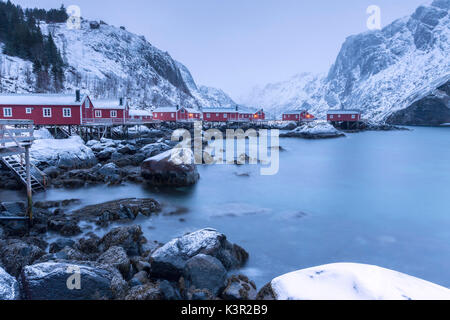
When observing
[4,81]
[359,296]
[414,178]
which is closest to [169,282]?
[359,296]

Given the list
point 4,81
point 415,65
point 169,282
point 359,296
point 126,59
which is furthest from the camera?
point 415,65

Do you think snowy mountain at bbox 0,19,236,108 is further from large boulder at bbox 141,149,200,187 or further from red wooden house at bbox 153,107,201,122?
large boulder at bbox 141,149,200,187

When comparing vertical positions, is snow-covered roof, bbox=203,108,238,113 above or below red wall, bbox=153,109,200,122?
above

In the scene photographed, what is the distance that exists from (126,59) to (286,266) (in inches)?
5676

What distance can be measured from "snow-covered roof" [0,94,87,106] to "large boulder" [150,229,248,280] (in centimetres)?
3195

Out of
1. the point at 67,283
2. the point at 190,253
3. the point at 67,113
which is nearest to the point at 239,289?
the point at 190,253

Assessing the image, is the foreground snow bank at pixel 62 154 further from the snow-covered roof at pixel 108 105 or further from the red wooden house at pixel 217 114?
the red wooden house at pixel 217 114

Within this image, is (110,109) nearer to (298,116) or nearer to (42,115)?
(42,115)

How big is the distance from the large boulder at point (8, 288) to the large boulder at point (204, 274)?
3484 millimetres

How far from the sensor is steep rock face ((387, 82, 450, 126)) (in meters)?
112

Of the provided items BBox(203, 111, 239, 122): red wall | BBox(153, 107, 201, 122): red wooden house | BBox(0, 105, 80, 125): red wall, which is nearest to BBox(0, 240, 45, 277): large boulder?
BBox(0, 105, 80, 125): red wall
